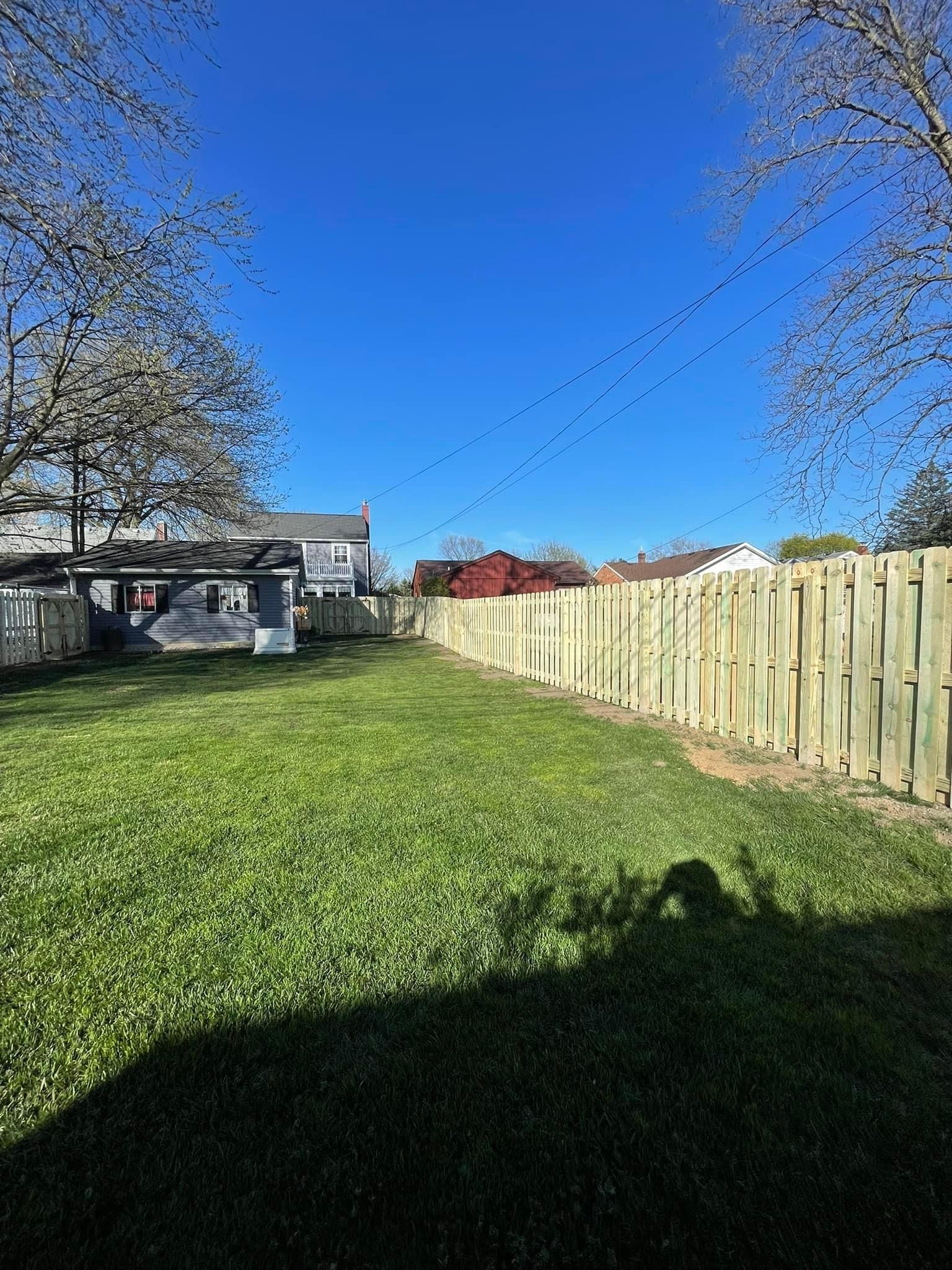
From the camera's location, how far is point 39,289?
768cm

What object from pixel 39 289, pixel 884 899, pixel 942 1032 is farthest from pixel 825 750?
pixel 39 289

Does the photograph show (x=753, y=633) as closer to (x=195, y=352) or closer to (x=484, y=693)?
(x=484, y=693)

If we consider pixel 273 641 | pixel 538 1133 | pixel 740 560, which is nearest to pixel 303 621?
pixel 273 641

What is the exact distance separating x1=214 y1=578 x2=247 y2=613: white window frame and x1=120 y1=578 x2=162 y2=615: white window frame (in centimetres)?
188

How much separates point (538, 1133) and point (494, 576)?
3933 centimetres

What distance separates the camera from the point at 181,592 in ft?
62.1

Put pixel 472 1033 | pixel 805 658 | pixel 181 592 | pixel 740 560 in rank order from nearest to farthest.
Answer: pixel 472 1033 < pixel 805 658 < pixel 181 592 < pixel 740 560

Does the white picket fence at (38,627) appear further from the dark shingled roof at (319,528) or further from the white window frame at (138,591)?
the dark shingled roof at (319,528)

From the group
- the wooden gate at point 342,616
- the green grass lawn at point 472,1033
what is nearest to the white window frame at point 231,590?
the wooden gate at point 342,616

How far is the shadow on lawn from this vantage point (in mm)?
1272

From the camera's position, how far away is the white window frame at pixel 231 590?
19.3 m

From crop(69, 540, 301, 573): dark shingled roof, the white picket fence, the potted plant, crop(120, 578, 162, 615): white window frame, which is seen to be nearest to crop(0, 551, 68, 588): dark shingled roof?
crop(69, 540, 301, 573): dark shingled roof

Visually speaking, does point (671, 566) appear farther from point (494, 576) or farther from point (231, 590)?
point (231, 590)

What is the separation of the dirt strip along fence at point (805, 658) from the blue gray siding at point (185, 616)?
47.2ft
